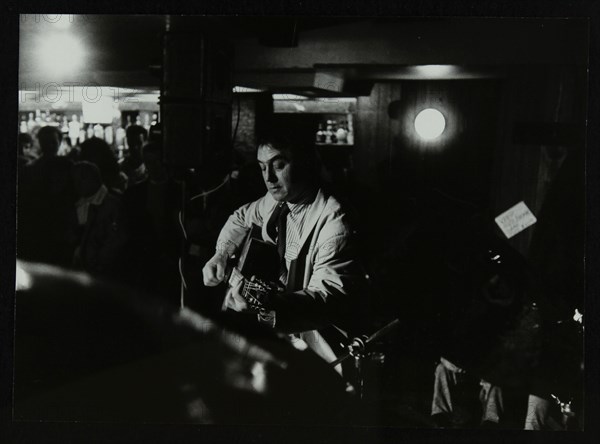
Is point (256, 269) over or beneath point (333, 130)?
beneath

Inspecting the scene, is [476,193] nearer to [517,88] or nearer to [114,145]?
[517,88]

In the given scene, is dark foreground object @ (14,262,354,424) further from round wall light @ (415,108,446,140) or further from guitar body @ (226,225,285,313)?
round wall light @ (415,108,446,140)

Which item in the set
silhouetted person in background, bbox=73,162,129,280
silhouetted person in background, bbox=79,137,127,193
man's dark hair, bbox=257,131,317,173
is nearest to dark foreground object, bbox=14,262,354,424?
silhouetted person in background, bbox=73,162,129,280

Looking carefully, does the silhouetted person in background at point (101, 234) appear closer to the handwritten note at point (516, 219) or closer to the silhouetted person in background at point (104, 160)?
the silhouetted person in background at point (104, 160)

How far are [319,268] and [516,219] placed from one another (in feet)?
2.09

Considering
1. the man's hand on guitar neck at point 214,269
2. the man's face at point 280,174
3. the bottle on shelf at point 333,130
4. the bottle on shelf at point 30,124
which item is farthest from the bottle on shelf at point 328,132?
the bottle on shelf at point 30,124

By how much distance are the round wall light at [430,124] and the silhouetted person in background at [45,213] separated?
1121 mm

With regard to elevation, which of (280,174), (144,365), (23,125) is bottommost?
(144,365)

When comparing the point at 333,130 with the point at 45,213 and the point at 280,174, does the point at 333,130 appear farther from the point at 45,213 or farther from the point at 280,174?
the point at 45,213

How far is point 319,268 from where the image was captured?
2.19 meters

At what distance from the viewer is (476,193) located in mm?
2152

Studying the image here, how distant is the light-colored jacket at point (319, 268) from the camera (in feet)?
7.13

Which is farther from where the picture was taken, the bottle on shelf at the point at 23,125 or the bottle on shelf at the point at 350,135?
the bottle on shelf at the point at 23,125

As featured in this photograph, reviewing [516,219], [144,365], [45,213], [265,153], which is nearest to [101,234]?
[45,213]
